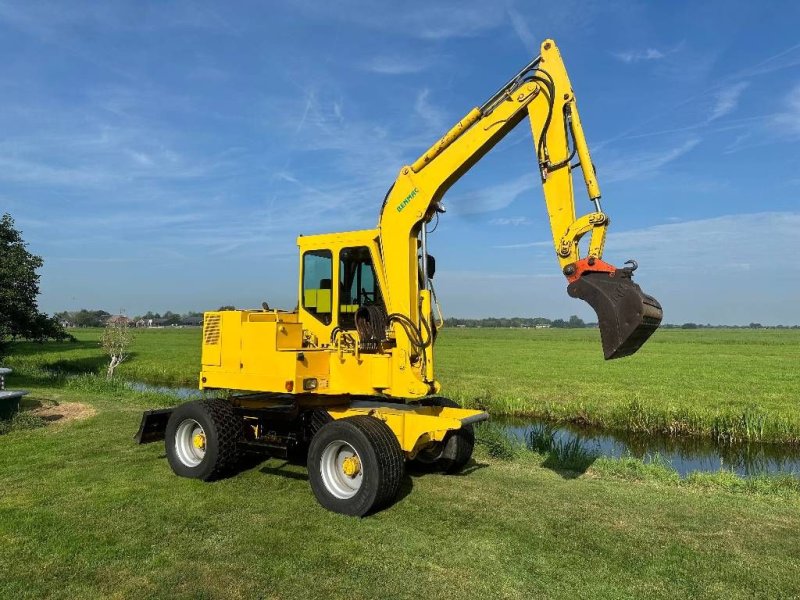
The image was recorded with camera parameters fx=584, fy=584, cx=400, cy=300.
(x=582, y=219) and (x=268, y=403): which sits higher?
(x=582, y=219)

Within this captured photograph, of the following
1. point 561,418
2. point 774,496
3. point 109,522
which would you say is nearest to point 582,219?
point 774,496

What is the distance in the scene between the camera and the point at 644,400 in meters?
19.5

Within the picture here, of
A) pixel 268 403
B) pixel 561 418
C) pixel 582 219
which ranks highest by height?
pixel 582 219

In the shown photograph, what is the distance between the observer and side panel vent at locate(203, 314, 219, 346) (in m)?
8.41

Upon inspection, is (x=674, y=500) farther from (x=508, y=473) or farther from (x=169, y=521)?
(x=169, y=521)

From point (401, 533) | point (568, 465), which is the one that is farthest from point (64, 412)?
point (568, 465)

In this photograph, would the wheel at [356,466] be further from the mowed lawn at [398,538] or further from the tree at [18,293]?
the tree at [18,293]

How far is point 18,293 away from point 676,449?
2471cm

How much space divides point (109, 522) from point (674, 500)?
6.42 m

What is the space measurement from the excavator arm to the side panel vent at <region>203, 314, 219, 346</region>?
259 centimetres

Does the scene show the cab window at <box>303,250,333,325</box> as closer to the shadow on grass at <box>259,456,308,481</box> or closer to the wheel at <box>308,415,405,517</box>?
the wheel at <box>308,415,405,517</box>

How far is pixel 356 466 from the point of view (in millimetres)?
6684

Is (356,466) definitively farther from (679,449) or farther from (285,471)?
(679,449)

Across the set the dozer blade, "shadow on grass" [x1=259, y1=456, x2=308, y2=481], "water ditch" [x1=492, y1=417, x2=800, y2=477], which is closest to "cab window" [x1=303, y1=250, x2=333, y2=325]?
"shadow on grass" [x1=259, y1=456, x2=308, y2=481]
